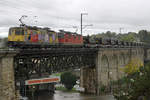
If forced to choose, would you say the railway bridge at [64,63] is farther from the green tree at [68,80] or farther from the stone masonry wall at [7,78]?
the green tree at [68,80]

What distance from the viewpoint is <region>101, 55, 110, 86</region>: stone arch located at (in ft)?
140

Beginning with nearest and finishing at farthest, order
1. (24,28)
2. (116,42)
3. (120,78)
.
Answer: (24,28)
(120,78)
(116,42)

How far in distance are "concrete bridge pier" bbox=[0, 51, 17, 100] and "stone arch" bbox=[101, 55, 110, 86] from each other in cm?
2250

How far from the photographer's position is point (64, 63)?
32531 mm

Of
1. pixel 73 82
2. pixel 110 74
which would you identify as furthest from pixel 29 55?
pixel 73 82

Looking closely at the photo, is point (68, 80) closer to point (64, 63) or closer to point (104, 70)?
point (104, 70)

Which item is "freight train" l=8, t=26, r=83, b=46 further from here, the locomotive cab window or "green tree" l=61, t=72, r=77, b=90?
"green tree" l=61, t=72, r=77, b=90

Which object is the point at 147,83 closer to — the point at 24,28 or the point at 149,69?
the point at 149,69

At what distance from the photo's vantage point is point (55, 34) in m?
34.7

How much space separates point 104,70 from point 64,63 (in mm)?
13182

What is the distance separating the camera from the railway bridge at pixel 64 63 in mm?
22375

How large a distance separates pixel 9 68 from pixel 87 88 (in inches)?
853

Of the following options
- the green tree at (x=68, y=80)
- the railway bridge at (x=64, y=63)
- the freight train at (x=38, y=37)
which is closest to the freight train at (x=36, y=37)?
the freight train at (x=38, y=37)

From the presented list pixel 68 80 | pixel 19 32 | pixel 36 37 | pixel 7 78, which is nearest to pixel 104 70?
pixel 68 80
